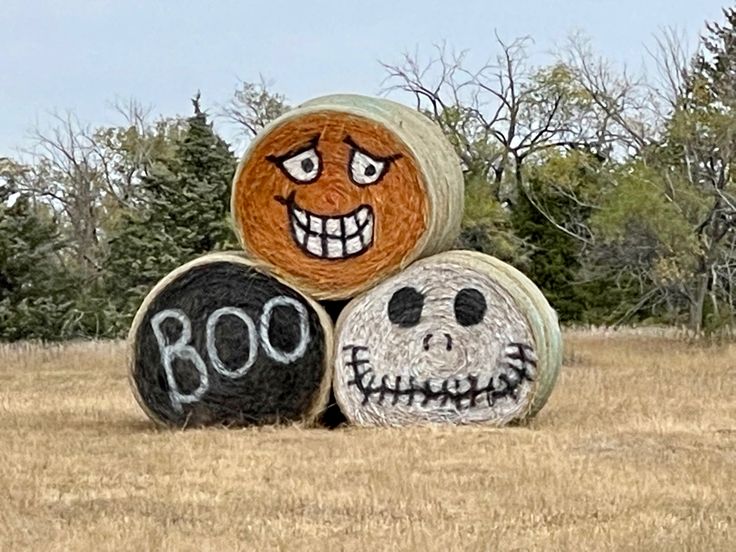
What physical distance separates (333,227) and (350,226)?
0.13 m

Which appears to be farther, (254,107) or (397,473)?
(254,107)

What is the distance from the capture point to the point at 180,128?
4953cm

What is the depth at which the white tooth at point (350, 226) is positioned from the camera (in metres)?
11.0

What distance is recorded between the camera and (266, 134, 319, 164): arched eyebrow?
10914 millimetres

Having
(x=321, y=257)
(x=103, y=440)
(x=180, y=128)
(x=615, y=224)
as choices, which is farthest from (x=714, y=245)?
(x=180, y=128)

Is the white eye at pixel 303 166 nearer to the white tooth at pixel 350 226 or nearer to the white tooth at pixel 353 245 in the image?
the white tooth at pixel 350 226

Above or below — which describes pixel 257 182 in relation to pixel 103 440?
above

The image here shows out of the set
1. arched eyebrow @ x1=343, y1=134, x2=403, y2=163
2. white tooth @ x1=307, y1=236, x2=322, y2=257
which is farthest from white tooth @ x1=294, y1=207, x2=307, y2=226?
arched eyebrow @ x1=343, y1=134, x2=403, y2=163

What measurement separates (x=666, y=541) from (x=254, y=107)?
137 ft

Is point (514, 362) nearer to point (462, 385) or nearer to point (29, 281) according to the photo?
point (462, 385)

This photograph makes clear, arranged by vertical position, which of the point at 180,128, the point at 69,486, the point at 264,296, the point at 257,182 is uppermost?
the point at 180,128

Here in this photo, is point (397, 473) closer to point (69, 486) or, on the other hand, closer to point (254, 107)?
point (69, 486)

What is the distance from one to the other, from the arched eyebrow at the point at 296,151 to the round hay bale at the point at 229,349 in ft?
2.70

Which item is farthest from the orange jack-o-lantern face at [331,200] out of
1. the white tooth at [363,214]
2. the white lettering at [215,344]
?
the white lettering at [215,344]
